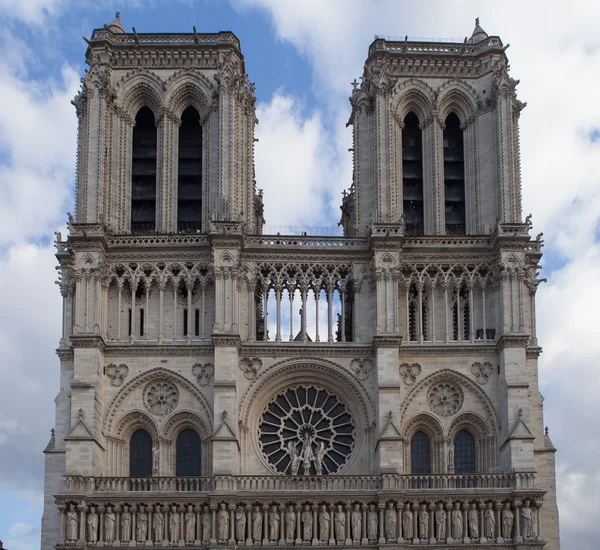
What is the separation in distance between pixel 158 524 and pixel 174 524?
566 mm

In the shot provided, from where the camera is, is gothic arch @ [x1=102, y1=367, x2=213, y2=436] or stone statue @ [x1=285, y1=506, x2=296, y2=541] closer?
stone statue @ [x1=285, y1=506, x2=296, y2=541]

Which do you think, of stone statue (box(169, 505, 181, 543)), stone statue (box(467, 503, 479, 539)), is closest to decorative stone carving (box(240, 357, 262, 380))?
stone statue (box(169, 505, 181, 543))

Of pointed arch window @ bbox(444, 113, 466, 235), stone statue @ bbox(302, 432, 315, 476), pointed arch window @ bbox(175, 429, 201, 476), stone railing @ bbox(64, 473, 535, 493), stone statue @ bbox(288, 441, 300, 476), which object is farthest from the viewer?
pointed arch window @ bbox(444, 113, 466, 235)

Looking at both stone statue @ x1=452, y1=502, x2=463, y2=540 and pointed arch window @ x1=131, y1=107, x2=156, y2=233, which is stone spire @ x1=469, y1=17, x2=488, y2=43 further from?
stone statue @ x1=452, y1=502, x2=463, y2=540

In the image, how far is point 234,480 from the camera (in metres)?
48.5

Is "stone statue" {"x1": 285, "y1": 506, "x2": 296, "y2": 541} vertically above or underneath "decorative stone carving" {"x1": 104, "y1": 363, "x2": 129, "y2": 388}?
underneath

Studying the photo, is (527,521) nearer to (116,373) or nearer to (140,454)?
(140,454)

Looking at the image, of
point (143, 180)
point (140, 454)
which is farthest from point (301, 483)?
point (143, 180)

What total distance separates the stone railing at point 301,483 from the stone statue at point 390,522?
2.31 ft

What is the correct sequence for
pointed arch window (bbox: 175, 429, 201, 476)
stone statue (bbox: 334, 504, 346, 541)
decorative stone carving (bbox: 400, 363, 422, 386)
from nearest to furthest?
stone statue (bbox: 334, 504, 346, 541), pointed arch window (bbox: 175, 429, 201, 476), decorative stone carving (bbox: 400, 363, 422, 386)

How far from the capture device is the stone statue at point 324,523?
157 ft

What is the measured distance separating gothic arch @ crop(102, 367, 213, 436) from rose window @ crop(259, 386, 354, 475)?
7.67 feet

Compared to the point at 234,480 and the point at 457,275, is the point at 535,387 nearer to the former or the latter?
the point at 457,275

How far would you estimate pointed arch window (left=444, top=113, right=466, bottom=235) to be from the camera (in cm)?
5528
